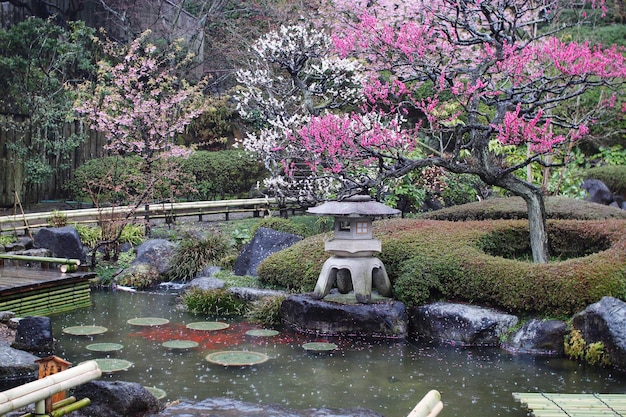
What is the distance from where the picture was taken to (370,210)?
8844 millimetres

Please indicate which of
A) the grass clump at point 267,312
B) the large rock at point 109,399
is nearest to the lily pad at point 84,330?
the grass clump at point 267,312

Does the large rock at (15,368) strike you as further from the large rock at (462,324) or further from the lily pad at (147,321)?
the large rock at (462,324)

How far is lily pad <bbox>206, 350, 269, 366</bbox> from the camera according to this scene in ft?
23.6

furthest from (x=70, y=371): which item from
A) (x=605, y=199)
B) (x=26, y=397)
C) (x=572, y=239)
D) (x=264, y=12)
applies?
(x=264, y=12)

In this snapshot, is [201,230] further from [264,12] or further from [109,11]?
[109,11]

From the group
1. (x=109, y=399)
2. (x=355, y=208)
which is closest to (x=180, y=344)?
(x=355, y=208)

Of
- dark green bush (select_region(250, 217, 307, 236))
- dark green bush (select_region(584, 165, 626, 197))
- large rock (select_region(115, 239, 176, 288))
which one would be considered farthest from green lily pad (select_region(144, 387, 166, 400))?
dark green bush (select_region(584, 165, 626, 197))

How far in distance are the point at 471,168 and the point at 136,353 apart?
197 inches

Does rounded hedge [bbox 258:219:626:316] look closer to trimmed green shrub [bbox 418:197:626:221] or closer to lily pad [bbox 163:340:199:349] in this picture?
trimmed green shrub [bbox 418:197:626:221]

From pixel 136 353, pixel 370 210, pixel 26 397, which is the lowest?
pixel 136 353

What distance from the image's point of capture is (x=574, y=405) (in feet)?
16.2

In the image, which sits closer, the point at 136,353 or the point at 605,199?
the point at 136,353

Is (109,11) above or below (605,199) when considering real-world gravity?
above

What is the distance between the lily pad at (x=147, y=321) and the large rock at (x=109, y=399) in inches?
159
